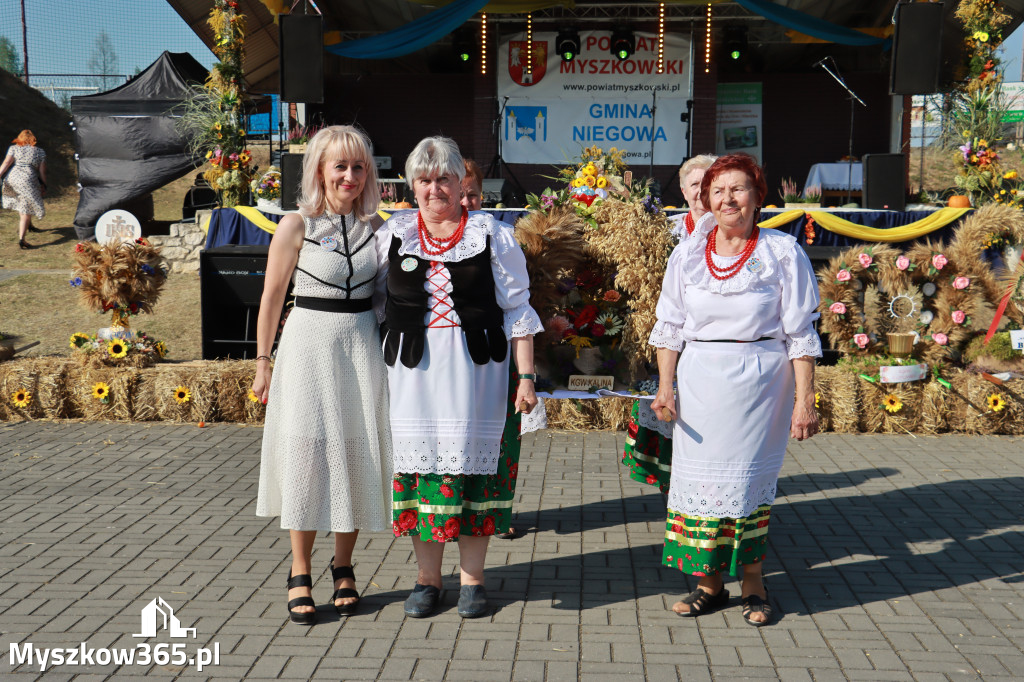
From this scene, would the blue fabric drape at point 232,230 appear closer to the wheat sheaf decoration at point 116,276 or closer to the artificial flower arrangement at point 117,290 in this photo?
the artificial flower arrangement at point 117,290

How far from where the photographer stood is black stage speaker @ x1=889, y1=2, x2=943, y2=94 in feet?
36.6

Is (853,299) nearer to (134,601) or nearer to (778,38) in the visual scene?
(134,601)

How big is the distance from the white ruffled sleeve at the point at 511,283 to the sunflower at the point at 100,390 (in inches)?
175

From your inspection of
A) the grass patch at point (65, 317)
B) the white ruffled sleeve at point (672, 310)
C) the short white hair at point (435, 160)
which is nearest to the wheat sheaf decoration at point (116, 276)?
the grass patch at point (65, 317)

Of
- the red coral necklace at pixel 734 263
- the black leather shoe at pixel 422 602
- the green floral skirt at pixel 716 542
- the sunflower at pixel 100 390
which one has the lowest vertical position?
the black leather shoe at pixel 422 602

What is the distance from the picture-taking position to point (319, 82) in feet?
37.5

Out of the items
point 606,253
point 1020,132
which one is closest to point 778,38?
point 1020,132

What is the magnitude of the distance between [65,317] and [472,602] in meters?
8.66

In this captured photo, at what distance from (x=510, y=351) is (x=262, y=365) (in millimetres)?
941

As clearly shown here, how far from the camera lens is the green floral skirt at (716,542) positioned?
345 centimetres


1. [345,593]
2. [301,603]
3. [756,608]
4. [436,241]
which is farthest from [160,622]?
[756,608]

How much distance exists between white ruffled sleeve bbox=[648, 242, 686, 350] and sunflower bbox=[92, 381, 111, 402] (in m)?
4.74

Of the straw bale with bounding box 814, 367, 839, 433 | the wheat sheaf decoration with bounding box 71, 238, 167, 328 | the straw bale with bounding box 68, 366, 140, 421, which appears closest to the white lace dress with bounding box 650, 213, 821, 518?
the straw bale with bounding box 814, 367, 839, 433

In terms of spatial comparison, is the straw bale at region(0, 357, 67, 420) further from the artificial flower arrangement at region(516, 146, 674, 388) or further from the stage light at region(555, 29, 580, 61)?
the stage light at region(555, 29, 580, 61)
